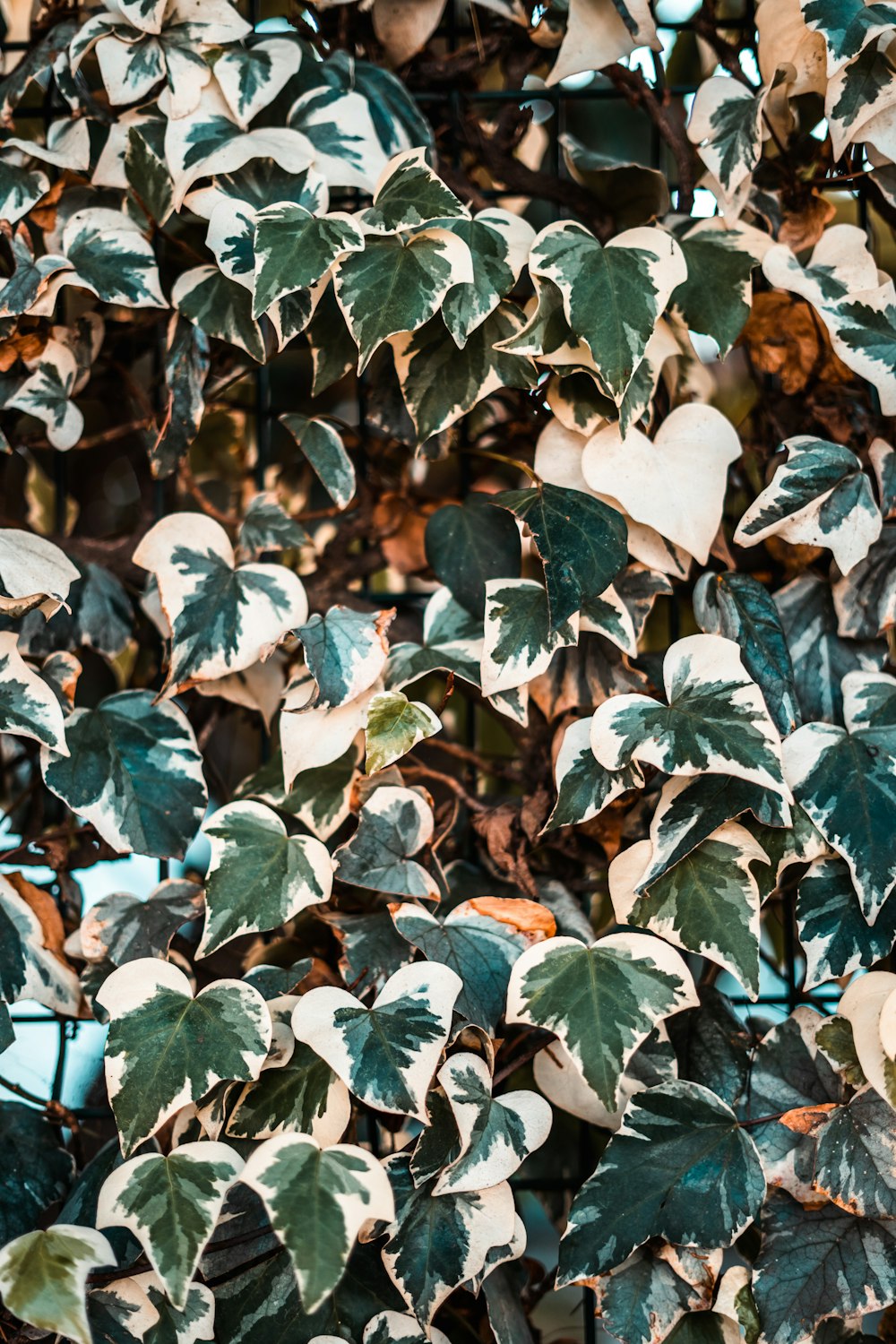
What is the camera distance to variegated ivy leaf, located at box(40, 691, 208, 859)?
797 mm

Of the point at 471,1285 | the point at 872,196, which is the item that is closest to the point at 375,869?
the point at 471,1285

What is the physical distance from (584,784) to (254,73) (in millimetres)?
547

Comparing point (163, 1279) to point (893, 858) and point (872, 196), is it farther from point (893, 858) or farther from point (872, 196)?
point (872, 196)

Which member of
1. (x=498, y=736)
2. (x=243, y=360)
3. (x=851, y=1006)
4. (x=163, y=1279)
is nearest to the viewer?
(x=163, y=1279)

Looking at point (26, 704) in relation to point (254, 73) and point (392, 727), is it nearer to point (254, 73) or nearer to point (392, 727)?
point (392, 727)

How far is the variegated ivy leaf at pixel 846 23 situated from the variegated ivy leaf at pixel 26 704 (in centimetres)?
66

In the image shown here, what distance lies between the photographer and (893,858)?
0.74 m

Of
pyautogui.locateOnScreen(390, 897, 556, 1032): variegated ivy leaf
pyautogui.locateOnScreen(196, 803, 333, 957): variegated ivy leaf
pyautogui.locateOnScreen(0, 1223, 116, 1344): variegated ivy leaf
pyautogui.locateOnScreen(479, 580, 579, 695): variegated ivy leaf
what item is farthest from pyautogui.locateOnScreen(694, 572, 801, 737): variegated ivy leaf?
pyautogui.locateOnScreen(0, 1223, 116, 1344): variegated ivy leaf

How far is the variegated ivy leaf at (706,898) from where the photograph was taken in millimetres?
734

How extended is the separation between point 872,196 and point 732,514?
269 mm

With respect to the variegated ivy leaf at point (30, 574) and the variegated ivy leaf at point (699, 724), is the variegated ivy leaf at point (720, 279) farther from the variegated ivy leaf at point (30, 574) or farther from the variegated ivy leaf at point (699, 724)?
the variegated ivy leaf at point (30, 574)

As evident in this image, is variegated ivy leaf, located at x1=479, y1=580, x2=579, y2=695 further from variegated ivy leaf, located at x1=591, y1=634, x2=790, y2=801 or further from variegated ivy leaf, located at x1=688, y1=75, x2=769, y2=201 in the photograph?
variegated ivy leaf, located at x1=688, y1=75, x2=769, y2=201

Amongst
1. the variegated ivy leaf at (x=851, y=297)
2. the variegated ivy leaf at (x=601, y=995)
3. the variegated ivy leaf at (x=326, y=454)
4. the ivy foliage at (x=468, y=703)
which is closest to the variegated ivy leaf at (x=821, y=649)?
the ivy foliage at (x=468, y=703)

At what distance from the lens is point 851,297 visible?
0.81 metres
